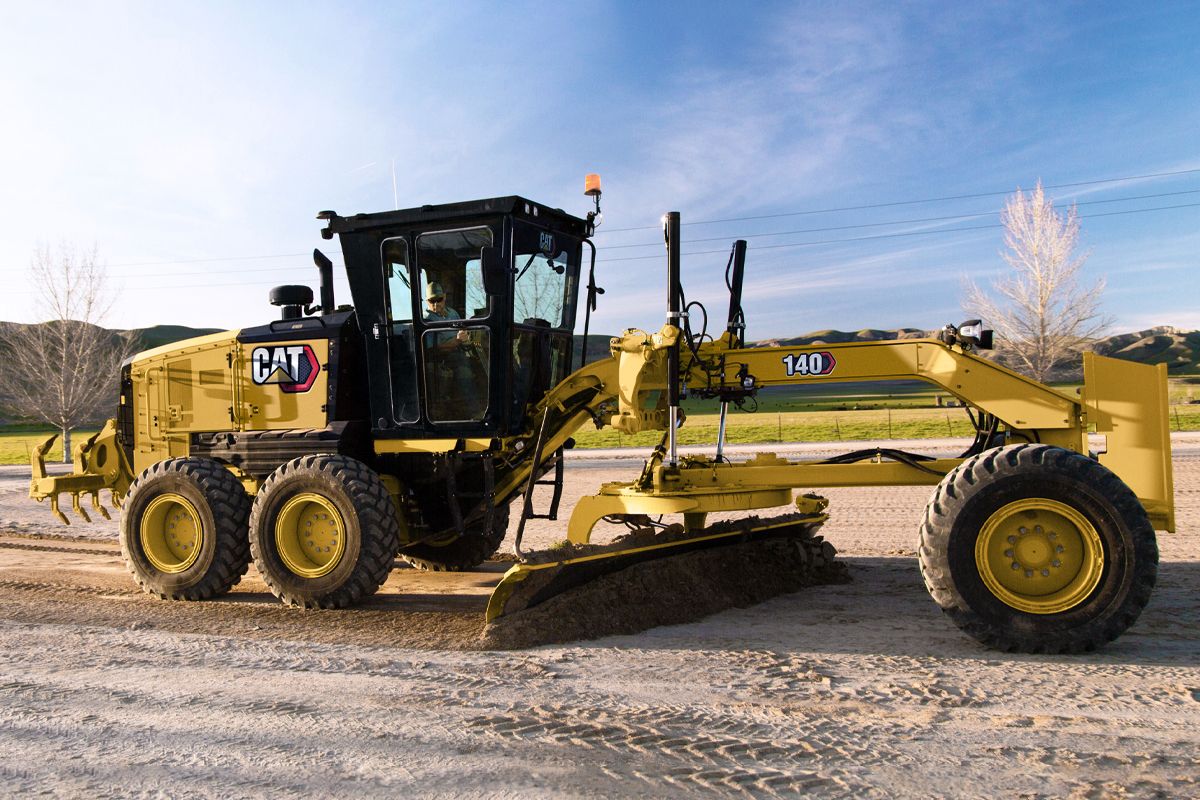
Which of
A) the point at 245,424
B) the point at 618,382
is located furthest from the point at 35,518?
the point at 618,382

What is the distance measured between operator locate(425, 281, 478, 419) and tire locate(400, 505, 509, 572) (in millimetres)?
1645

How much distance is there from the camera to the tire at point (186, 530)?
739cm

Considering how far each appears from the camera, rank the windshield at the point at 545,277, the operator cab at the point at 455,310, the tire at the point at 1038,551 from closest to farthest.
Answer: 1. the tire at the point at 1038,551
2. the operator cab at the point at 455,310
3. the windshield at the point at 545,277

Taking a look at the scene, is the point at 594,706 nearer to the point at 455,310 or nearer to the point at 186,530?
the point at 455,310

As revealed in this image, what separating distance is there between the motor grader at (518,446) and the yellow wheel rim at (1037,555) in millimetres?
12

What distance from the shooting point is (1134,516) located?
4.99 metres

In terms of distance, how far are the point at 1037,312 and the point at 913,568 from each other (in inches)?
1009

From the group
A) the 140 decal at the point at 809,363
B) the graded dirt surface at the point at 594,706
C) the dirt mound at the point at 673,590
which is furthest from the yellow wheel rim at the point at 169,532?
the 140 decal at the point at 809,363

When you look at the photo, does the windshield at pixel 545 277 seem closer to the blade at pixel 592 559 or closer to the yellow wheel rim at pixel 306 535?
the blade at pixel 592 559

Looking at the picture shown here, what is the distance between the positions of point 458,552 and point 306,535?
75.7 inches

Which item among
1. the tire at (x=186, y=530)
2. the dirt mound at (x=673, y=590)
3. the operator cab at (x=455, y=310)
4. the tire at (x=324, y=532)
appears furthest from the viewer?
the tire at (x=186, y=530)

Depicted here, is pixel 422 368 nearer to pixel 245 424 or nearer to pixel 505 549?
pixel 245 424

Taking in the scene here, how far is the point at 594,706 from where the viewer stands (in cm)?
436

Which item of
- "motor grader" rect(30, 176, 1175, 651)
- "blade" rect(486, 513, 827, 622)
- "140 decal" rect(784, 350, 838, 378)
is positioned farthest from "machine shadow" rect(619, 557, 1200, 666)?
"140 decal" rect(784, 350, 838, 378)
